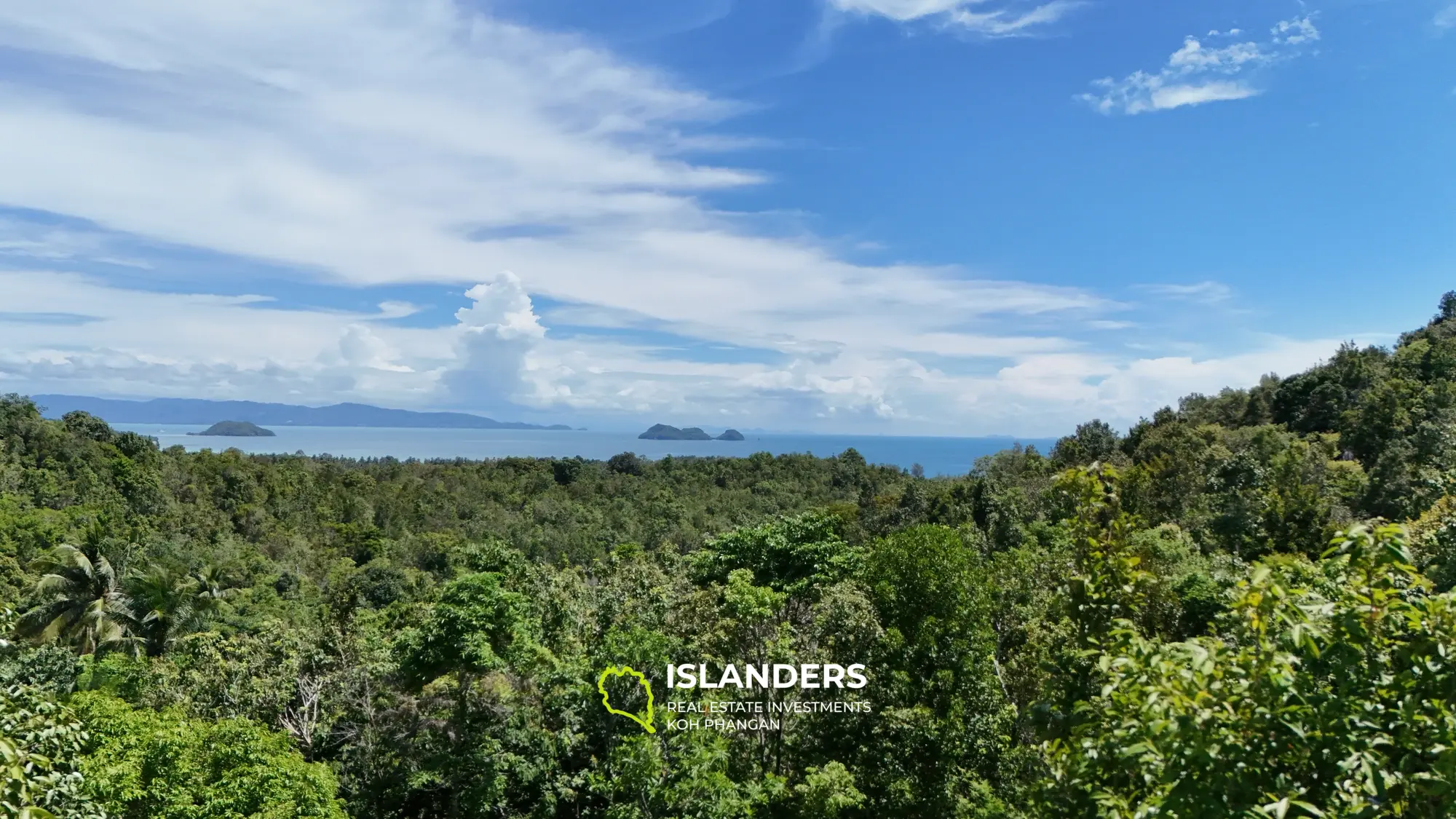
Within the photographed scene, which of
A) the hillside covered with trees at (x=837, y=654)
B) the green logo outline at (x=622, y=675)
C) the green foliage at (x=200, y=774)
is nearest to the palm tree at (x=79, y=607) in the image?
the hillside covered with trees at (x=837, y=654)

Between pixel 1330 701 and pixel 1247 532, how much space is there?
86.1ft

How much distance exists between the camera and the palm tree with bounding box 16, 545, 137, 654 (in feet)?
Answer: 70.8

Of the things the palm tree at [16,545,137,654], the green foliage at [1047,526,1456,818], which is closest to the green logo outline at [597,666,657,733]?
the green foliage at [1047,526,1456,818]

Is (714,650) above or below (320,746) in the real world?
above

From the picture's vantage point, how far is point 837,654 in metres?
10.7

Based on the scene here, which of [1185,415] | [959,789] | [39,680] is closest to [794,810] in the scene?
[959,789]

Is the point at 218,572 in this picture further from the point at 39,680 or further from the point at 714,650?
the point at 714,650

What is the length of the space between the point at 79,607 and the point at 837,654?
23.2 m

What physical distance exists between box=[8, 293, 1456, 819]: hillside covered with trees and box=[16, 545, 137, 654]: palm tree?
0.09 m

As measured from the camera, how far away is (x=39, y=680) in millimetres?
16031

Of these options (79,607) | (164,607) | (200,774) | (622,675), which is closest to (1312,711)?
(622,675)

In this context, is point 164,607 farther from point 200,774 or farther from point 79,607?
point 200,774

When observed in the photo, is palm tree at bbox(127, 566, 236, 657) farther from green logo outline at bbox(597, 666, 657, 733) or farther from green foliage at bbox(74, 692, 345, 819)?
green logo outline at bbox(597, 666, 657, 733)

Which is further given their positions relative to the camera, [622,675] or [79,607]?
[79,607]
